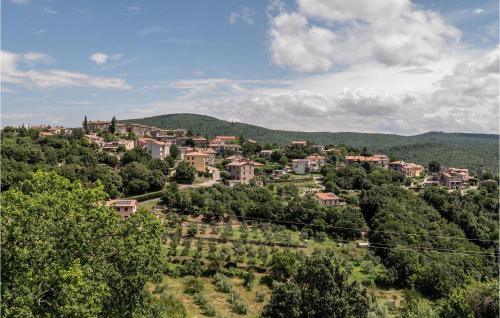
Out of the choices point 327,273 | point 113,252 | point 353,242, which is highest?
point 113,252

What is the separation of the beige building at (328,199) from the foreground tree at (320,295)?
42.6 m

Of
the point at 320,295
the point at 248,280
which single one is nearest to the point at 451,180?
the point at 248,280

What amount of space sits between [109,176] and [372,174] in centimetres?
5378

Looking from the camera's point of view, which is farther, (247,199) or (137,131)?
(137,131)

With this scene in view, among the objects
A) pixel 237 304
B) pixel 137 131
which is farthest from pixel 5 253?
pixel 137 131

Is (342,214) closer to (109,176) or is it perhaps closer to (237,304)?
(237,304)

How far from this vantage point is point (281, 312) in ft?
77.0

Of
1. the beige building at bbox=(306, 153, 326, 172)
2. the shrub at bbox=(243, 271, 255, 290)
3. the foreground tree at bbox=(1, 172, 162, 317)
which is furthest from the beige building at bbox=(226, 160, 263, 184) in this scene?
the foreground tree at bbox=(1, 172, 162, 317)

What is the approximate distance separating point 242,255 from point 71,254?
32.9 meters

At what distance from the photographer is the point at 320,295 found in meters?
22.5

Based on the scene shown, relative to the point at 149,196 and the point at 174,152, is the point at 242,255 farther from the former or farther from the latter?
the point at 174,152

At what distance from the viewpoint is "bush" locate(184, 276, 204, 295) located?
3508 centimetres

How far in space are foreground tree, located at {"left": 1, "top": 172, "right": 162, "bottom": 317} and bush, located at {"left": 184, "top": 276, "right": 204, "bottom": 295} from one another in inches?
840

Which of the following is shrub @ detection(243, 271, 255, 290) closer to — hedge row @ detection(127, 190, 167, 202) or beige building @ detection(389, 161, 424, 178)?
hedge row @ detection(127, 190, 167, 202)
